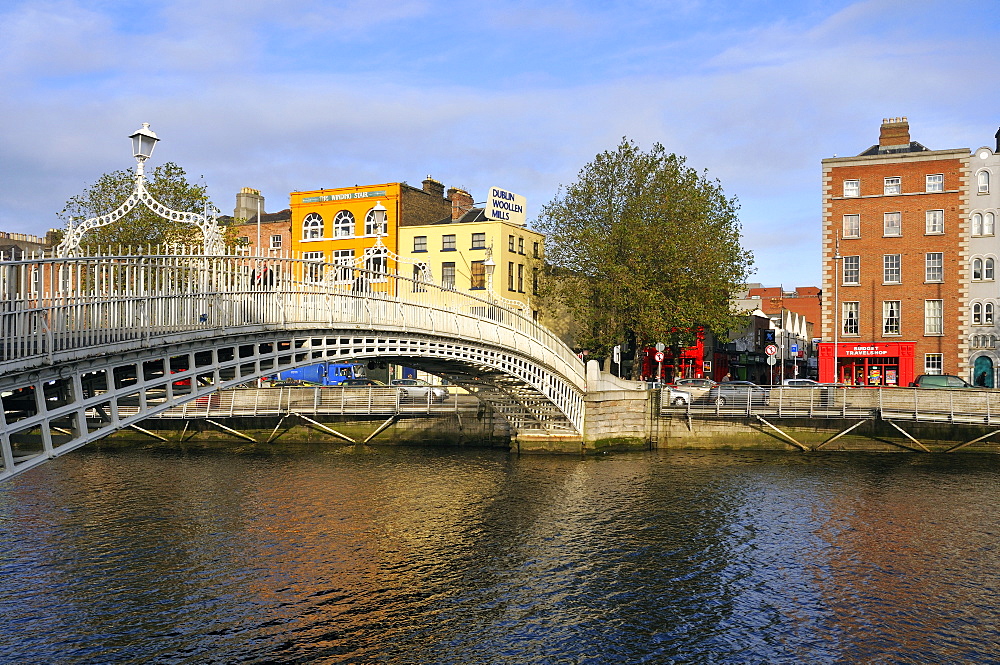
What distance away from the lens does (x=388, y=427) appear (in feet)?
163

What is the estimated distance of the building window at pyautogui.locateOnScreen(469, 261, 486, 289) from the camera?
66188 mm

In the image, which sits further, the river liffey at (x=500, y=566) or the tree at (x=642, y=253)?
the tree at (x=642, y=253)

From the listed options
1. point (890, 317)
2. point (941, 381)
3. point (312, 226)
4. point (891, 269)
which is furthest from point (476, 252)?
point (941, 381)

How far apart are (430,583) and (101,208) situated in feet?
109

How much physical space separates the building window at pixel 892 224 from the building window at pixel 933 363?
7.85 m

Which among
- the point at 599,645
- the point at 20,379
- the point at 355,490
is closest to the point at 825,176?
the point at 355,490

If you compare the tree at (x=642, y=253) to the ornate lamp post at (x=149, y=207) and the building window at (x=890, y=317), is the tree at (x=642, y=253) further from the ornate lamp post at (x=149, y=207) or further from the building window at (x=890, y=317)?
the ornate lamp post at (x=149, y=207)

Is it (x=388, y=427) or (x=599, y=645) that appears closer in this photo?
(x=599, y=645)

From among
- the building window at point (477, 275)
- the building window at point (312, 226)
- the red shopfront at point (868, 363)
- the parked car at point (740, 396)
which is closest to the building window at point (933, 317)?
the red shopfront at point (868, 363)

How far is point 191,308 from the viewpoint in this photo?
69.3ft

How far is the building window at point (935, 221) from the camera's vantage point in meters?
60.3

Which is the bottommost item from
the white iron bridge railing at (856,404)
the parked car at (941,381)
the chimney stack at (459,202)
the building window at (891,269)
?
the white iron bridge railing at (856,404)

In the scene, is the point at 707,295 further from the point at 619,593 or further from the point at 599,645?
the point at 599,645

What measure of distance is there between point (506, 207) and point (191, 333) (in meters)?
49.1
